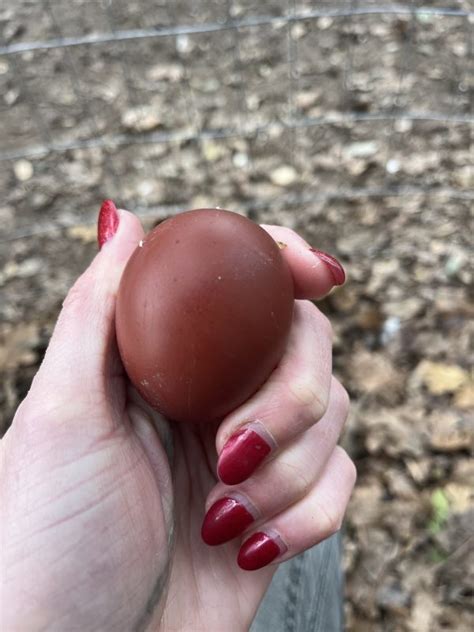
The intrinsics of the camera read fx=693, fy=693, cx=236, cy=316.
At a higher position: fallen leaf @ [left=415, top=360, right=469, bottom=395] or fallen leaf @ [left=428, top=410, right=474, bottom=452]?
fallen leaf @ [left=415, top=360, right=469, bottom=395]

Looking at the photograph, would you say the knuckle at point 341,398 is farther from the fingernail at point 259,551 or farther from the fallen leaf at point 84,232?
the fallen leaf at point 84,232

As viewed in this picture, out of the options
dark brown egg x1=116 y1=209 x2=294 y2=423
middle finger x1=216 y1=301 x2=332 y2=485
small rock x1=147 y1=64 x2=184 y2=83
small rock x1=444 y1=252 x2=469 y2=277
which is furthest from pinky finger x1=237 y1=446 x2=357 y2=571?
small rock x1=147 y1=64 x2=184 y2=83

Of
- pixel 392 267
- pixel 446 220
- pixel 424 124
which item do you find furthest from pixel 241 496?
pixel 424 124

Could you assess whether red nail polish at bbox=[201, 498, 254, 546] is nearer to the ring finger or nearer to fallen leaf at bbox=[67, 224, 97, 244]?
the ring finger

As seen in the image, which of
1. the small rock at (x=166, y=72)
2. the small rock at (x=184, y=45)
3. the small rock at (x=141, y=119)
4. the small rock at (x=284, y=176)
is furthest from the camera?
the small rock at (x=184, y=45)

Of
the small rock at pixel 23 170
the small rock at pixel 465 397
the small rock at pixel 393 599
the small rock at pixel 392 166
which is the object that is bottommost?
the small rock at pixel 393 599

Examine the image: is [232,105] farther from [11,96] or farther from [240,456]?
[240,456]

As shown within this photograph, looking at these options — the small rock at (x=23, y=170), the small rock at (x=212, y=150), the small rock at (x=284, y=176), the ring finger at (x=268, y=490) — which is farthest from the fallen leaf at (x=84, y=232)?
the ring finger at (x=268, y=490)
